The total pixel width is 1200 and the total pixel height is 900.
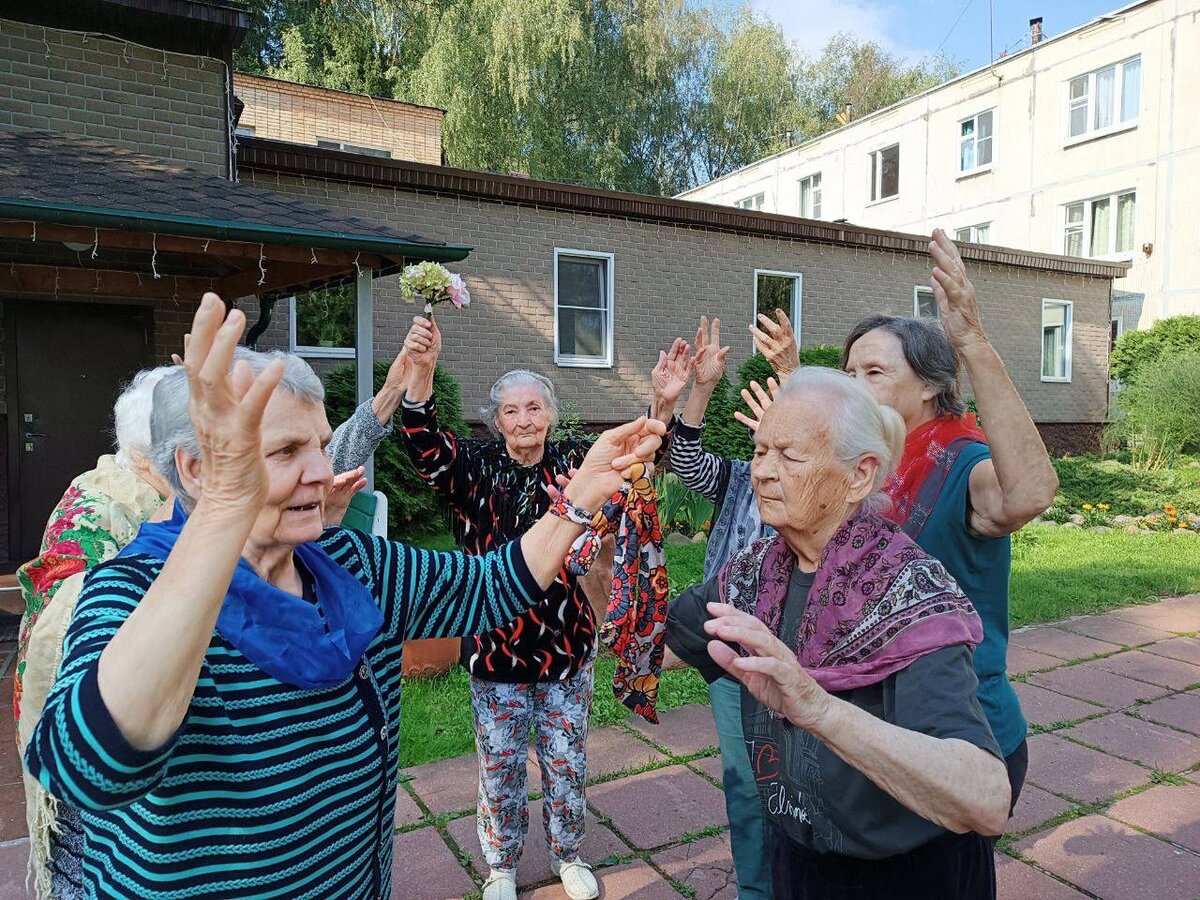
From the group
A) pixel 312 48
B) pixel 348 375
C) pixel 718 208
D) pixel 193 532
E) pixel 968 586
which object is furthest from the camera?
pixel 312 48

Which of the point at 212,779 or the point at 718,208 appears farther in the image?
the point at 718,208

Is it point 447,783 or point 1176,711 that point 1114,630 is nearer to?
point 1176,711

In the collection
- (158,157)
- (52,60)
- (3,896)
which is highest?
(52,60)

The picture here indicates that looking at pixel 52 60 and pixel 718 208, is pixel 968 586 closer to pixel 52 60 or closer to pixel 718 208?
pixel 52 60

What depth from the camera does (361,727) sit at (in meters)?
1.50

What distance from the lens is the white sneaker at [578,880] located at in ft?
9.12

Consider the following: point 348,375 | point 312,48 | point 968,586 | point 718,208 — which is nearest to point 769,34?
point 312,48

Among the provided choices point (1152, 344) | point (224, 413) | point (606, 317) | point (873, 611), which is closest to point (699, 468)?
point (873, 611)

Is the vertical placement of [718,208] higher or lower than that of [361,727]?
higher

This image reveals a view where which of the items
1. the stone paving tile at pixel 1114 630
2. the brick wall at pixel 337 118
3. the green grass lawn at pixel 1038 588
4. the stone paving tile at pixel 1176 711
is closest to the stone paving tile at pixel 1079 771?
the stone paving tile at pixel 1176 711

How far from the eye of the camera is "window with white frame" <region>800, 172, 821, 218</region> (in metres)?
25.8

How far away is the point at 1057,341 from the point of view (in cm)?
1719

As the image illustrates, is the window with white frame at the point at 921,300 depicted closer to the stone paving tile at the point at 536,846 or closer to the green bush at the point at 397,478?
the green bush at the point at 397,478

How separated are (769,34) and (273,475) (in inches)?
1095
